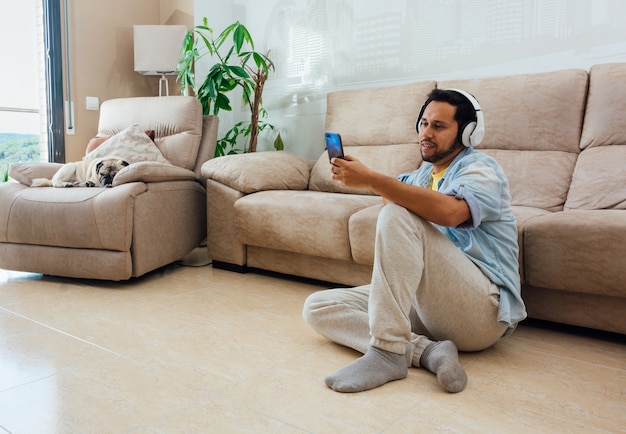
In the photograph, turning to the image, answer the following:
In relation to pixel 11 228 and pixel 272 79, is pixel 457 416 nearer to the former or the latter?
pixel 11 228

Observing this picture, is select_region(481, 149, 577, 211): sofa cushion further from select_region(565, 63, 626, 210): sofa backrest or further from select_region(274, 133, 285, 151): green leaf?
select_region(274, 133, 285, 151): green leaf

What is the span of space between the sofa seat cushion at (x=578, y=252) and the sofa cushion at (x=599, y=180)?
0.33 metres

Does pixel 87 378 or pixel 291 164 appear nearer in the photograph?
pixel 87 378

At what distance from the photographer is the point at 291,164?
3.13 metres

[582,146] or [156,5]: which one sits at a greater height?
[156,5]

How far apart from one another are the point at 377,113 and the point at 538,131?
0.92m

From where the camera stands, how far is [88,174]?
295cm

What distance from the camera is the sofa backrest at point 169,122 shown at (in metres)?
3.29

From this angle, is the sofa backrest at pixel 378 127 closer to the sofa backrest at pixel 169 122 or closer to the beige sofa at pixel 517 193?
the beige sofa at pixel 517 193

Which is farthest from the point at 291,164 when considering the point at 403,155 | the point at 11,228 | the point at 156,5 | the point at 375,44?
the point at 156,5

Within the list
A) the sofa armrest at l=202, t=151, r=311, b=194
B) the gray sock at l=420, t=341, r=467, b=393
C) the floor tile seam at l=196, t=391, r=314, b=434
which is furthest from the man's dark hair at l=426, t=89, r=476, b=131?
the sofa armrest at l=202, t=151, r=311, b=194

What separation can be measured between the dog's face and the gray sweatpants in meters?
1.71

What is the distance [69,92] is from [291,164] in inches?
79.7

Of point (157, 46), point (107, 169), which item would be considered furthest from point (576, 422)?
point (157, 46)
